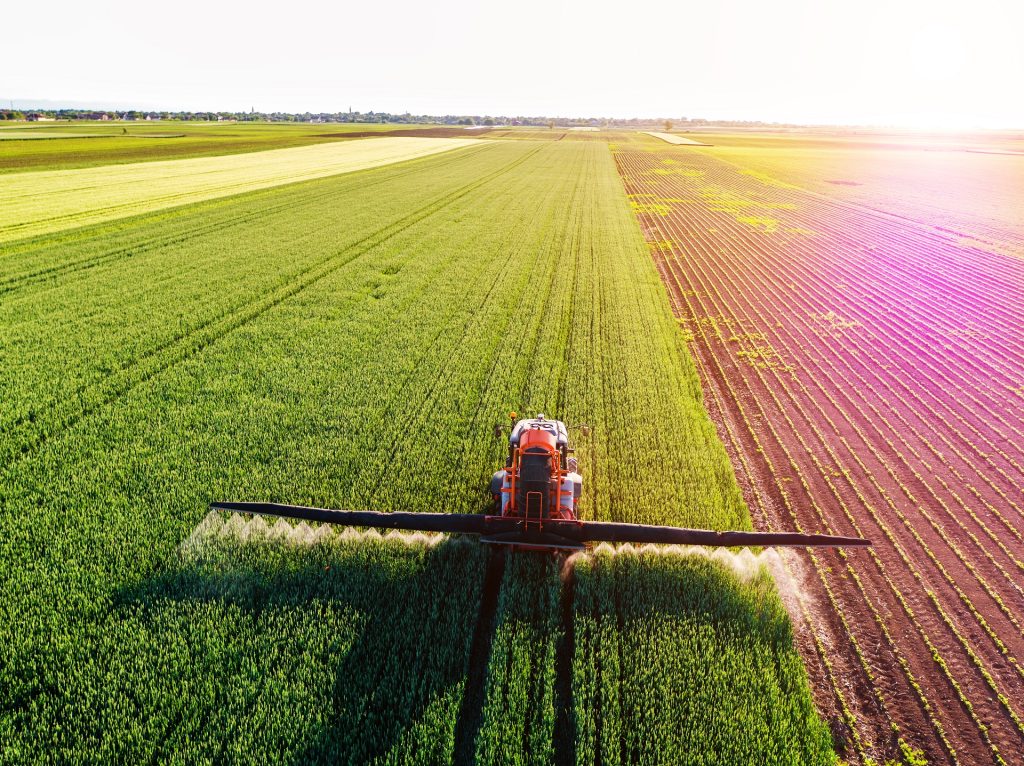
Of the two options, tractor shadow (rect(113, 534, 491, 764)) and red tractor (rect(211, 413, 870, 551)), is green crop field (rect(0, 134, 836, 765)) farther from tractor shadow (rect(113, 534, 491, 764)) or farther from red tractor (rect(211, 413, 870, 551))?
red tractor (rect(211, 413, 870, 551))

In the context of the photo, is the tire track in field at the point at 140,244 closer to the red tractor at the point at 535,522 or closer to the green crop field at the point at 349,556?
the green crop field at the point at 349,556

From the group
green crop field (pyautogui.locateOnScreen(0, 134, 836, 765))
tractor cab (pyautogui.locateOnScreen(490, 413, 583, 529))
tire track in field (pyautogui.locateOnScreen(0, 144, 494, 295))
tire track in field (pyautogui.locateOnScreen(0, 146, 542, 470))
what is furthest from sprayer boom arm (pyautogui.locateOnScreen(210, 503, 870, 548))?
tire track in field (pyautogui.locateOnScreen(0, 144, 494, 295))

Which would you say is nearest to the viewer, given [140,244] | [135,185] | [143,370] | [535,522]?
[535,522]

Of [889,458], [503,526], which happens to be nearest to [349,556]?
[503,526]

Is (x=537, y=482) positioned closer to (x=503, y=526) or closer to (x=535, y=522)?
(x=535, y=522)

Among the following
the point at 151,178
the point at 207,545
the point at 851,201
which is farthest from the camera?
the point at 851,201

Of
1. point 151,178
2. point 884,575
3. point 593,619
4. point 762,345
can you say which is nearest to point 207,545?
point 593,619

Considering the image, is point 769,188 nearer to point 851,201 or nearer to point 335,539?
point 851,201

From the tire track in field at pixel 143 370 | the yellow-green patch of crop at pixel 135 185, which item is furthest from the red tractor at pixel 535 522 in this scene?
the yellow-green patch of crop at pixel 135 185
